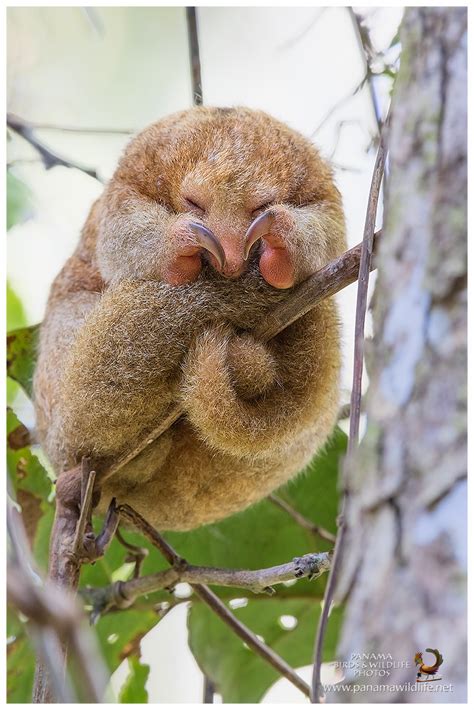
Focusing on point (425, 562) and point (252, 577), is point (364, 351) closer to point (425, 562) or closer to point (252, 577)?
point (425, 562)

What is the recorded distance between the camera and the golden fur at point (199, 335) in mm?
1474

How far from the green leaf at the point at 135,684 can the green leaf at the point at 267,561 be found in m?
0.15

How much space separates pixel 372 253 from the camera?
1.34 metres

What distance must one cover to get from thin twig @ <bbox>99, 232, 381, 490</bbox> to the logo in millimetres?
631

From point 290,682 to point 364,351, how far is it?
0.95 meters

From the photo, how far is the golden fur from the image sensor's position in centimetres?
147

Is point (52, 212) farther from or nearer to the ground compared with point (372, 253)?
farther from the ground

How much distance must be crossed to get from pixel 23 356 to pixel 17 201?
43 centimetres

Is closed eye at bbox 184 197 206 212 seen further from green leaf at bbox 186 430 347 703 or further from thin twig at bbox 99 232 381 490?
green leaf at bbox 186 430 347 703

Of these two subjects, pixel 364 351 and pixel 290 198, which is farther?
pixel 290 198

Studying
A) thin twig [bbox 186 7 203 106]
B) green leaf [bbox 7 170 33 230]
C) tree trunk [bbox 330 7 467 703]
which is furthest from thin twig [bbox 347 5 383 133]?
green leaf [bbox 7 170 33 230]

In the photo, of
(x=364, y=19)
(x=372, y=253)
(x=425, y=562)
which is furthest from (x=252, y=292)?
(x=364, y=19)

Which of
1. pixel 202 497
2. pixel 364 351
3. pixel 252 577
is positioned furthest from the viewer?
pixel 202 497

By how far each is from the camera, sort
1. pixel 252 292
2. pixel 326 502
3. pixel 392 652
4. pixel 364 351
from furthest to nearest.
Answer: pixel 326 502 < pixel 252 292 < pixel 364 351 < pixel 392 652
